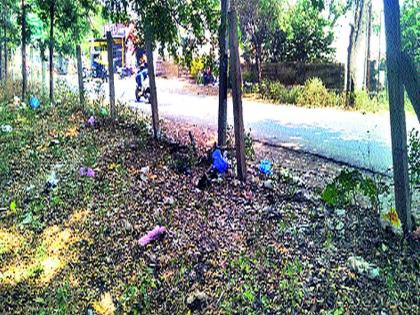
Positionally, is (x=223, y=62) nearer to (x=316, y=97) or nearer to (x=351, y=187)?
(x=351, y=187)

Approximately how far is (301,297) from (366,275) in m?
0.45

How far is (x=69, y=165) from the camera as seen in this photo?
5250 mm

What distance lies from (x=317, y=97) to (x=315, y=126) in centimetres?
413

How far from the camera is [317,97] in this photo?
42.2ft

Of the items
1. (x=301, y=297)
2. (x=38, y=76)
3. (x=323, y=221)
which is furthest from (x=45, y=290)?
(x=38, y=76)

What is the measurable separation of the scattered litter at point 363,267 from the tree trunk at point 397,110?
0.46 metres

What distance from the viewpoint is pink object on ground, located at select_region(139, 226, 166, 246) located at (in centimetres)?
340

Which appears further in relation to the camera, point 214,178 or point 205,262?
point 214,178

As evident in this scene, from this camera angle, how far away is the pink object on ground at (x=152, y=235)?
3.40 m

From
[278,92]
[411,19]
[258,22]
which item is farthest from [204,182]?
[258,22]

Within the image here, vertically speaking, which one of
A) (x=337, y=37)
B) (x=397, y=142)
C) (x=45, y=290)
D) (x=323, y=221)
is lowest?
(x=45, y=290)

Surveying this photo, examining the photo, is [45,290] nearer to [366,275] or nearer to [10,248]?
[10,248]

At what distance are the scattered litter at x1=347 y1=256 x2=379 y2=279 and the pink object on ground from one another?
1.36 metres

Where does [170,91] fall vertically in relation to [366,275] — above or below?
above
